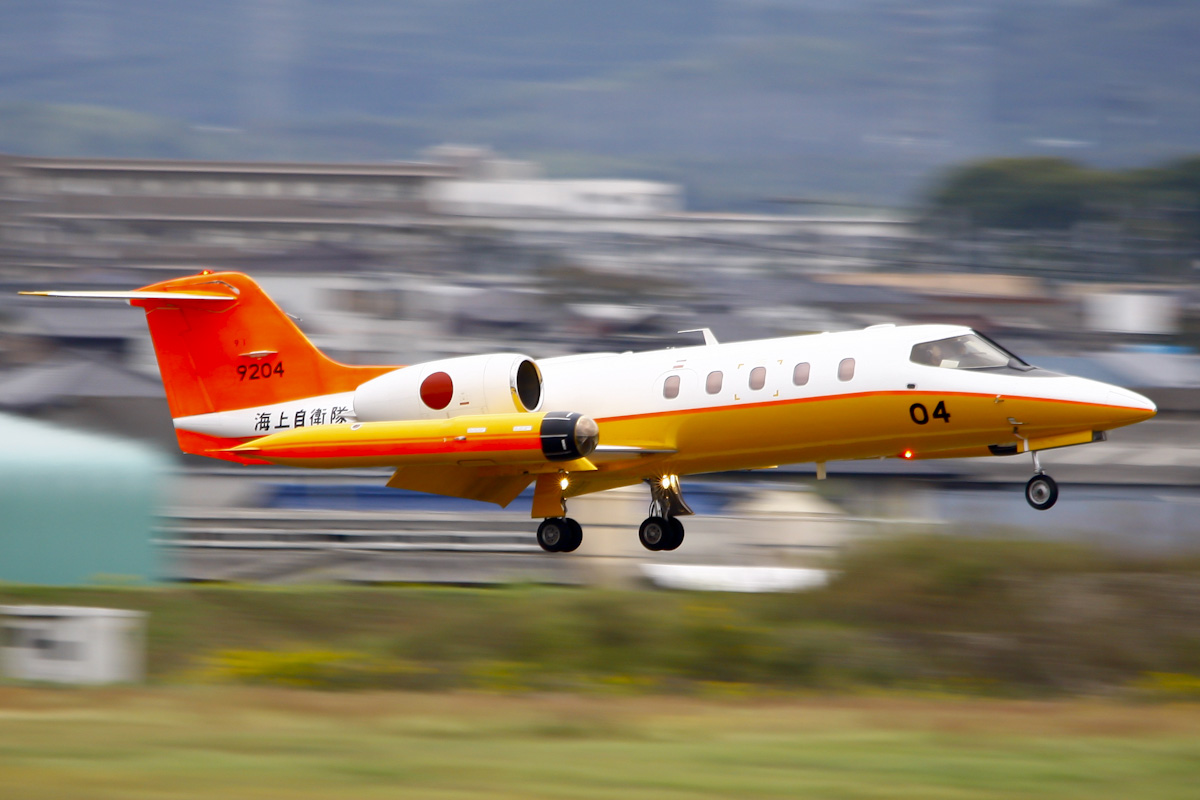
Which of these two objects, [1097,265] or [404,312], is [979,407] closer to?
[404,312]

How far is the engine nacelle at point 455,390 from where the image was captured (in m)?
17.3

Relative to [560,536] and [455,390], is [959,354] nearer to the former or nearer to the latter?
[560,536]

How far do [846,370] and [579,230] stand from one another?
6259 centimetres

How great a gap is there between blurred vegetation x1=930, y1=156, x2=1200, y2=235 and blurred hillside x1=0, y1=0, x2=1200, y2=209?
4824 centimetres

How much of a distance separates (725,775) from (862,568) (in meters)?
11.7

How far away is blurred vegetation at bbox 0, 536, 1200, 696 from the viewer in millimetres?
18297

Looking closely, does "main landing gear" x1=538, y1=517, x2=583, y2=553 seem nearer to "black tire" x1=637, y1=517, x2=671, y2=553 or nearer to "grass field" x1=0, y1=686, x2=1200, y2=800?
"black tire" x1=637, y1=517, x2=671, y2=553

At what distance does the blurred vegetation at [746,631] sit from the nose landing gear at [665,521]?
4.91ft

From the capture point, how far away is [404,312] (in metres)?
59.2

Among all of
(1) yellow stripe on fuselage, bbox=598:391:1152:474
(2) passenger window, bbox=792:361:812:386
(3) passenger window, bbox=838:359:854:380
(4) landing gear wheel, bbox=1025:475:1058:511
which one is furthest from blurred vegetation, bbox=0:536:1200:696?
(3) passenger window, bbox=838:359:854:380

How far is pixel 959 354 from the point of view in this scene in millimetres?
16266

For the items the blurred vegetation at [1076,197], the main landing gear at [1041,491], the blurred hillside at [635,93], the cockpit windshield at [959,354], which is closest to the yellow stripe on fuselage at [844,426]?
the cockpit windshield at [959,354]

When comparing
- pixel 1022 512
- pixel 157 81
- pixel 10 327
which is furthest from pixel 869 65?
pixel 1022 512

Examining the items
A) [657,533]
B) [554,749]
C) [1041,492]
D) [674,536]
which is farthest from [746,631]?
[554,749]
